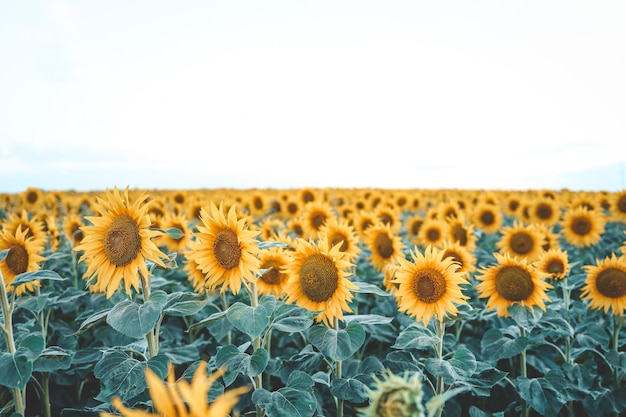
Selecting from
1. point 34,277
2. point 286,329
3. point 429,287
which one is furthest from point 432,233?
point 34,277

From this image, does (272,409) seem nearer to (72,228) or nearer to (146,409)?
(146,409)

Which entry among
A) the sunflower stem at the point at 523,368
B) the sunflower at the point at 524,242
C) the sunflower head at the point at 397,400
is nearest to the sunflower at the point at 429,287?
the sunflower stem at the point at 523,368

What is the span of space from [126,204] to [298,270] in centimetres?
121

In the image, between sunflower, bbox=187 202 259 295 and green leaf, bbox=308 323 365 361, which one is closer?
green leaf, bbox=308 323 365 361

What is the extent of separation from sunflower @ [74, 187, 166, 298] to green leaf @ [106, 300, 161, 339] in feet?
0.45

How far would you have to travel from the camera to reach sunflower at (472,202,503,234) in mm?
9734

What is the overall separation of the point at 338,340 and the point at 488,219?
7.84 metres

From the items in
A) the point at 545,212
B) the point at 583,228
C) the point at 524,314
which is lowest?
the point at 524,314

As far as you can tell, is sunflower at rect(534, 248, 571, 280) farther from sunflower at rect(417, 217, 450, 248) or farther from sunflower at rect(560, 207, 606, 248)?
sunflower at rect(560, 207, 606, 248)

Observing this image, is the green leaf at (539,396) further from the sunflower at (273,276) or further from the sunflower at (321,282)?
the sunflower at (273,276)

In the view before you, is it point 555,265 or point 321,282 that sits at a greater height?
point 555,265

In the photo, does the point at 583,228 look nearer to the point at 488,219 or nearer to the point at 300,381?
the point at 488,219

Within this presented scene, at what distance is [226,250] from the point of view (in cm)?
295

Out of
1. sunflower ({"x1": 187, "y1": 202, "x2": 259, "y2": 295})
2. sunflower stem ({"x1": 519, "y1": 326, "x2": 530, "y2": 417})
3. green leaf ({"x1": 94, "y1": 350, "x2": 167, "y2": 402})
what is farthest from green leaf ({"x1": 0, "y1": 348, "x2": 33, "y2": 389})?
sunflower stem ({"x1": 519, "y1": 326, "x2": 530, "y2": 417})
